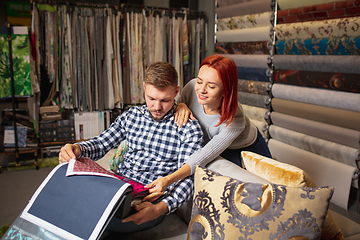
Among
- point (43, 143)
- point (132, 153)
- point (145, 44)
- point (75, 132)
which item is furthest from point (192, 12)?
point (132, 153)

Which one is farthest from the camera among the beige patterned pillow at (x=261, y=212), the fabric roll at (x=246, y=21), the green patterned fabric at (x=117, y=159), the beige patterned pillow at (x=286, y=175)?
the fabric roll at (x=246, y=21)

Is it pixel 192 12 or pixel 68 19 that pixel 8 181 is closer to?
pixel 68 19

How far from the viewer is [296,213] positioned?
3.22 feet

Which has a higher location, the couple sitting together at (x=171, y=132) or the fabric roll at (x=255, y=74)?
the fabric roll at (x=255, y=74)

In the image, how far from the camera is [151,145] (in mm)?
1541

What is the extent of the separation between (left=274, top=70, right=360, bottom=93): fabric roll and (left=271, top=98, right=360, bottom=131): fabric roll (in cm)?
18

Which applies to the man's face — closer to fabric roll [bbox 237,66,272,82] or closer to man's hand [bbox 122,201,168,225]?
man's hand [bbox 122,201,168,225]

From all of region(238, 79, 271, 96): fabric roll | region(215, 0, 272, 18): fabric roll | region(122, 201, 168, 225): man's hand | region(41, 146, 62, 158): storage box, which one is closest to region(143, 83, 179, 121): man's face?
region(122, 201, 168, 225): man's hand

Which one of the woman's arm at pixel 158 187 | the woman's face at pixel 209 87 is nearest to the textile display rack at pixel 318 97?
the woman's face at pixel 209 87

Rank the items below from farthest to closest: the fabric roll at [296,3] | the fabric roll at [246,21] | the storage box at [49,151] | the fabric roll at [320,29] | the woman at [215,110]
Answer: the storage box at [49,151] < the fabric roll at [246,21] < the fabric roll at [296,3] < the fabric roll at [320,29] < the woman at [215,110]

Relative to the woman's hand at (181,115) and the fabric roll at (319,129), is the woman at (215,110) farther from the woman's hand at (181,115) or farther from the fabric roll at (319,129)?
the fabric roll at (319,129)

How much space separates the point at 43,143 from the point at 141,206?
2.57m

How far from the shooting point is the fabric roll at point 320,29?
2205mm

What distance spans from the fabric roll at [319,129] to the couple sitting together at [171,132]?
1.08 meters
